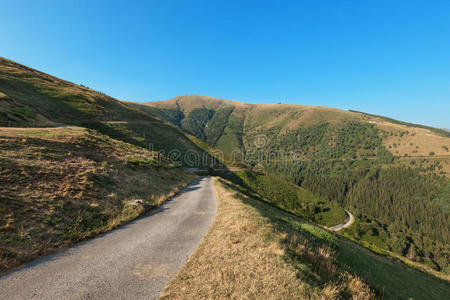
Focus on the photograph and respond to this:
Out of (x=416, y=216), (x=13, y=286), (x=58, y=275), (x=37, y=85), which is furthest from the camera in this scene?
(x=416, y=216)

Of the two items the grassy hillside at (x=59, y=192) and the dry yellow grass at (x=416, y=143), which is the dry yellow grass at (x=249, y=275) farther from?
the dry yellow grass at (x=416, y=143)

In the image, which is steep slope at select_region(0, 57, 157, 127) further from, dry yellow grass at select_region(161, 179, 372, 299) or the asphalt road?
dry yellow grass at select_region(161, 179, 372, 299)

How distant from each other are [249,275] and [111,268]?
4.47 metres

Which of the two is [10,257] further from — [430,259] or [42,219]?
[430,259]

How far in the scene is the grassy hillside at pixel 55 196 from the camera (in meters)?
6.77

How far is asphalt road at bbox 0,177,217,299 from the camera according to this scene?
445 cm

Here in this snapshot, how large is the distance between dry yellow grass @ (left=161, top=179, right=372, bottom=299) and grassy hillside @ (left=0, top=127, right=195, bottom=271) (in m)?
5.65

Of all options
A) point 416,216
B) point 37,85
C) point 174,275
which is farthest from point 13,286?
point 416,216

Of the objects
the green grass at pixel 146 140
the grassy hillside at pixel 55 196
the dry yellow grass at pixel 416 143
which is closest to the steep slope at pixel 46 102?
the green grass at pixel 146 140

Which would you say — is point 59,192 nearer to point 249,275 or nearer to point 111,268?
point 111,268

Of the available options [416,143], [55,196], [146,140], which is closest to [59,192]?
[55,196]

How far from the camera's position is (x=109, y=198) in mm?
12617

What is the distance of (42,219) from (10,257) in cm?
279

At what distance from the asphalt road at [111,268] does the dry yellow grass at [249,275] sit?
652mm
